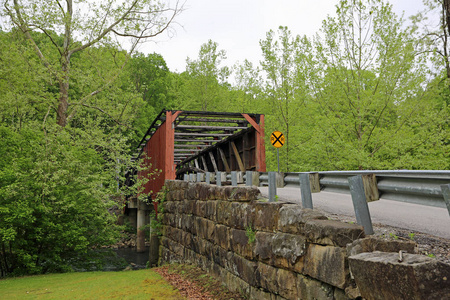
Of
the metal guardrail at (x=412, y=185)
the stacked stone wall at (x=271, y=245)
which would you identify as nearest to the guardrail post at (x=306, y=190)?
the stacked stone wall at (x=271, y=245)

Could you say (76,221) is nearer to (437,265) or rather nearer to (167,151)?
(167,151)

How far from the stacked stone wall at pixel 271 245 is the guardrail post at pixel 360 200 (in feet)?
0.65

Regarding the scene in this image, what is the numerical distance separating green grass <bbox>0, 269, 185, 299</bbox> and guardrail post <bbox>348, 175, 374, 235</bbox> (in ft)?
14.5

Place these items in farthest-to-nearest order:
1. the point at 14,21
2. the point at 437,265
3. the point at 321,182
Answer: the point at 14,21
the point at 321,182
the point at 437,265

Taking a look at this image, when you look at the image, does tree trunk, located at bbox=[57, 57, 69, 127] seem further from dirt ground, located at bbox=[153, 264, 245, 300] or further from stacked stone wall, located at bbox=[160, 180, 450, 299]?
dirt ground, located at bbox=[153, 264, 245, 300]

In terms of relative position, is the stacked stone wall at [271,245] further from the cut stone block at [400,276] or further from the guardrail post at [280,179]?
the guardrail post at [280,179]

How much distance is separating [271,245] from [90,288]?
228 inches

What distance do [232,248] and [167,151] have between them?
26.7ft

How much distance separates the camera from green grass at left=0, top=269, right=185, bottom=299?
770 centimetres

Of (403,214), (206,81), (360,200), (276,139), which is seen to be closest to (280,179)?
(403,214)

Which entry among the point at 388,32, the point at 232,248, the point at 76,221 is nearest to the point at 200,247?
the point at 232,248

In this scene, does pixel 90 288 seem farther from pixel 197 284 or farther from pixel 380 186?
pixel 380 186

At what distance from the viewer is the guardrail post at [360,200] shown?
3.71 meters

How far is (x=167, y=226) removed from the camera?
42.2 feet
